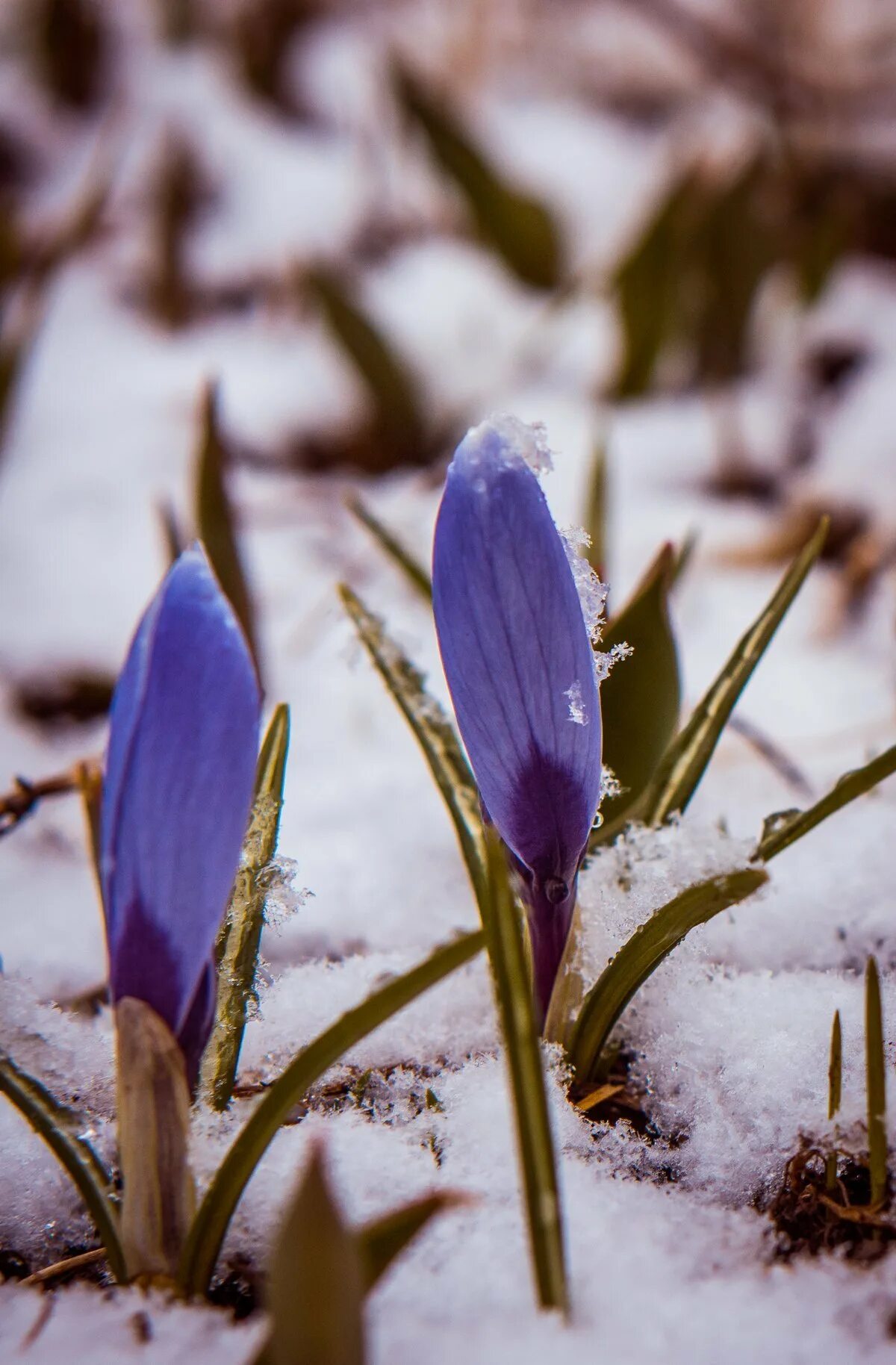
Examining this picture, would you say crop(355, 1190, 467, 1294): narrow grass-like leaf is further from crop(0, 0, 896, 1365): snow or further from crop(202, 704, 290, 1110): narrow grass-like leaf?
crop(202, 704, 290, 1110): narrow grass-like leaf

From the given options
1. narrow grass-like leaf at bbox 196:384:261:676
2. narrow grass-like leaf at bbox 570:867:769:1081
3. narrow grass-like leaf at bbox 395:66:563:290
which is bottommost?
narrow grass-like leaf at bbox 570:867:769:1081

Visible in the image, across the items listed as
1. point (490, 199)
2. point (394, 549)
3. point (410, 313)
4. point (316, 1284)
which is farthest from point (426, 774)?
point (490, 199)

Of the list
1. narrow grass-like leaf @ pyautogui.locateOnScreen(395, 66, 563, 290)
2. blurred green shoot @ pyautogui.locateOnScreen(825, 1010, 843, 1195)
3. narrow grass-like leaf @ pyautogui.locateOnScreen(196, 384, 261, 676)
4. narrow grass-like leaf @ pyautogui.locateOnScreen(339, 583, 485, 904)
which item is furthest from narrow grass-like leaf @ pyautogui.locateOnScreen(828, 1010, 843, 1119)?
narrow grass-like leaf @ pyautogui.locateOnScreen(395, 66, 563, 290)

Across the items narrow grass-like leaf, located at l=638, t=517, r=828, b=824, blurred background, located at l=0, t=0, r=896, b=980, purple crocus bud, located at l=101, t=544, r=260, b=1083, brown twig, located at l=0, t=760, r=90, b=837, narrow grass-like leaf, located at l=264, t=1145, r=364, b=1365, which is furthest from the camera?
blurred background, located at l=0, t=0, r=896, b=980

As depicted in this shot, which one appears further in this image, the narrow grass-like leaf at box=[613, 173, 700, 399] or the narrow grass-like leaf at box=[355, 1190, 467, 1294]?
the narrow grass-like leaf at box=[613, 173, 700, 399]

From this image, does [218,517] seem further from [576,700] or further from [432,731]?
[576,700]

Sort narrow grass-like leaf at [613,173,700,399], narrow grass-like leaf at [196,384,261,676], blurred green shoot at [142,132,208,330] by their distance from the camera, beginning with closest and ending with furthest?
narrow grass-like leaf at [196,384,261,676]
narrow grass-like leaf at [613,173,700,399]
blurred green shoot at [142,132,208,330]

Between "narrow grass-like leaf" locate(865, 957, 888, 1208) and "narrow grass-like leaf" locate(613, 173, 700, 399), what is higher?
"narrow grass-like leaf" locate(613, 173, 700, 399)
